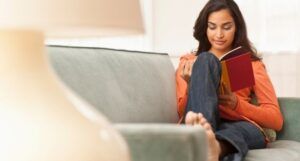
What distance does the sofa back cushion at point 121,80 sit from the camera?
1.45m

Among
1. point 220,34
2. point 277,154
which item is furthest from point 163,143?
point 220,34

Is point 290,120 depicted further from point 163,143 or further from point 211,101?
point 163,143

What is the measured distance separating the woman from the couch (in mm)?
64

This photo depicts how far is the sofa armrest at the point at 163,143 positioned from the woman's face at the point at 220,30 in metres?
1.15

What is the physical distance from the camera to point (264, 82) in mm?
1947

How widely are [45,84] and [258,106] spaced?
1.58 meters

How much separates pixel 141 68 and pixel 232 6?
48 centimetres

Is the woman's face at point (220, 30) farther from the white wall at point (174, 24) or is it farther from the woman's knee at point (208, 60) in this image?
the white wall at point (174, 24)

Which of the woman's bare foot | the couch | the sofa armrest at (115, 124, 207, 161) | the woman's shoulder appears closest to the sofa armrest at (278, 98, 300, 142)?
the couch

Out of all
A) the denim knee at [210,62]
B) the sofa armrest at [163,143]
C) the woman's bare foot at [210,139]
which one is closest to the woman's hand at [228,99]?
the denim knee at [210,62]

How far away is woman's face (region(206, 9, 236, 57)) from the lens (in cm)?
204

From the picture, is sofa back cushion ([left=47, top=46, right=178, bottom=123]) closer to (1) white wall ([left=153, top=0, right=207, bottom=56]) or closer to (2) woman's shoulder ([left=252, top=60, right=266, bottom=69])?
(2) woman's shoulder ([left=252, top=60, right=266, bottom=69])

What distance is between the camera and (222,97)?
1.83 m

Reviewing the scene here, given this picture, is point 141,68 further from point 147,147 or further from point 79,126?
point 79,126
